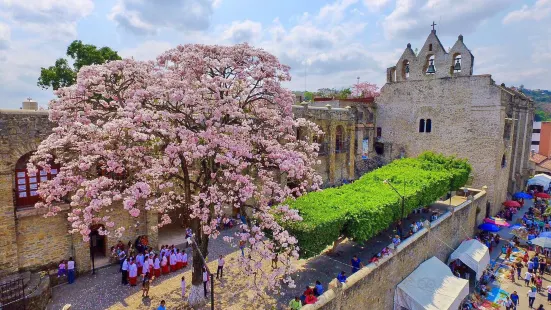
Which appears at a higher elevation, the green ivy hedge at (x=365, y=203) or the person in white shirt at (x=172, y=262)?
the green ivy hedge at (x=365, y=203)

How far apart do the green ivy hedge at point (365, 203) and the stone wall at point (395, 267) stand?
143 cm

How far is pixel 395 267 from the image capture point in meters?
15.5

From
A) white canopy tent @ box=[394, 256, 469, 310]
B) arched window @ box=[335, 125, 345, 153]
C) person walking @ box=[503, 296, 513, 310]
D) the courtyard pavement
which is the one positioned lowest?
person walking @ box=[503, 296, 513, 310]

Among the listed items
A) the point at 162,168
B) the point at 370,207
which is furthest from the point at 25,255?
the point at 370,207

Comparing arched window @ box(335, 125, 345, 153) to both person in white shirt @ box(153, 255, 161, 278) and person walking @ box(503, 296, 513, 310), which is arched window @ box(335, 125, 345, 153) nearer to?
person walking @ box(503, 296, 513, 310)

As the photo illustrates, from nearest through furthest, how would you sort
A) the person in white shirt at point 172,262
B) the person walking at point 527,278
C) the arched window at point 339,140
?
1. the person in white shirt at point 172,262
2. the person walking at point 527,278
3. the arched window at point 339,140

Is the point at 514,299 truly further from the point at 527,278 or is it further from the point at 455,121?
the point at 455,121

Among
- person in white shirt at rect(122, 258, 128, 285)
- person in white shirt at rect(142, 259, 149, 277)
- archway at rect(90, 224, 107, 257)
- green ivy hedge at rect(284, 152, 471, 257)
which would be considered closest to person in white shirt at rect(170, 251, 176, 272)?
person in white shirt at rect(142, 259, 149, 277)

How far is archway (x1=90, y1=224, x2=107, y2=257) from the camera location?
15.5m

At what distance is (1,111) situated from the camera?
1207 cm

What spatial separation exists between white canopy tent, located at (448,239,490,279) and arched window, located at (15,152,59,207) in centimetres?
2160

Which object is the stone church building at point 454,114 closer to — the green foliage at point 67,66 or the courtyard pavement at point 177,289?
the courtyard pavement at point 177,289

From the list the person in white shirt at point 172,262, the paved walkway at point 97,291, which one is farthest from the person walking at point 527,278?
the person in white shirt at point 172,262

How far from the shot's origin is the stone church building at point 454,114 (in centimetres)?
2777
